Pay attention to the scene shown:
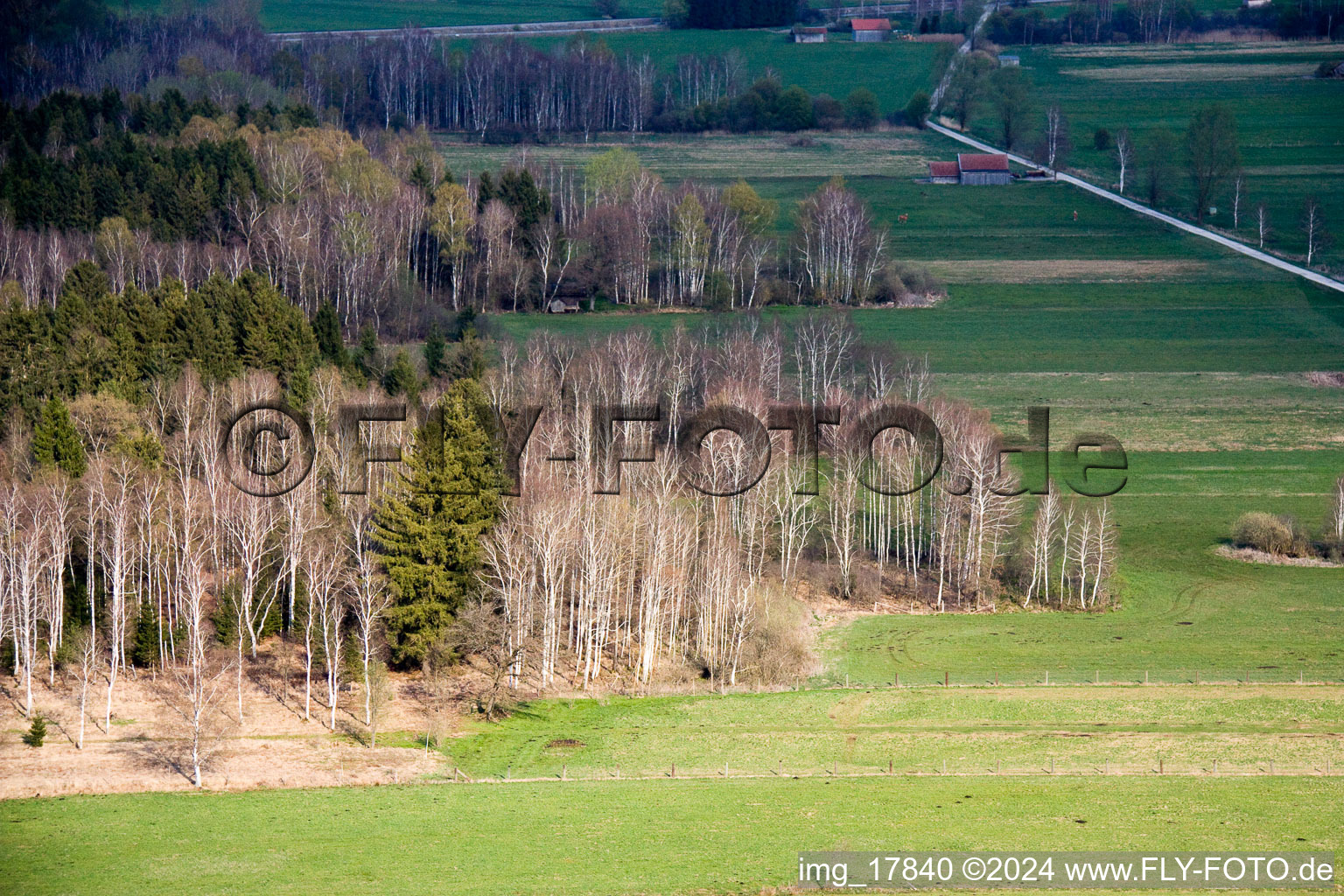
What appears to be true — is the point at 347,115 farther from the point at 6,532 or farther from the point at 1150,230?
the point at 6,532

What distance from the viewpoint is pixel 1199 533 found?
2731 inches

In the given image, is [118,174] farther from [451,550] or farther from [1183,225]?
[1183,225]

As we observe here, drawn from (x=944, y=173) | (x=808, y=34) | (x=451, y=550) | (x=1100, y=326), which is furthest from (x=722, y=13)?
(x=451, y=550)

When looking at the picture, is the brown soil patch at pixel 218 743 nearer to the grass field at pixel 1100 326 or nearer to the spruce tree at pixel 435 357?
the spruce tree at pixel 435 357

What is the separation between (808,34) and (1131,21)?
133 feet

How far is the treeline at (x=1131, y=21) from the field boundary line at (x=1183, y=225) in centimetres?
4421

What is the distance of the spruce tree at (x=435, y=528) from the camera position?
178 ft

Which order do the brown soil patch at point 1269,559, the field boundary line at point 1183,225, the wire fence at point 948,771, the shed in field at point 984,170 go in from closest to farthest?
the wire fence at point 948,771 < the brown soil patch at point 1269,559 < the field boundary line at point 1183,225 < the shed in field at point 984,170

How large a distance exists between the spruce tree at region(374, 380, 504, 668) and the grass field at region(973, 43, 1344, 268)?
82.3 m

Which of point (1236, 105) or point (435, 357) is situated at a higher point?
point (1236, 105)

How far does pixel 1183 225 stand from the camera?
12438cm

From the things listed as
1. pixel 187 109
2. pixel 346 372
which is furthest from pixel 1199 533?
pixel 187 109

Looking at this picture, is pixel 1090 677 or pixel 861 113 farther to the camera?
pixel 861 113

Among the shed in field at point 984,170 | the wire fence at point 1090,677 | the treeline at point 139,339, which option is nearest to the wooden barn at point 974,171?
the shed in field at point 984,170
